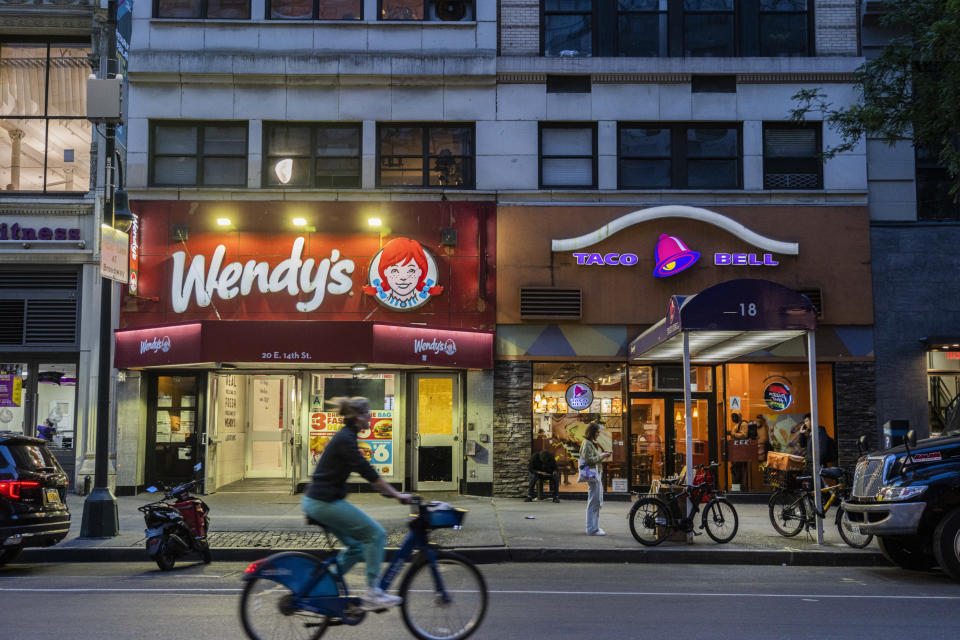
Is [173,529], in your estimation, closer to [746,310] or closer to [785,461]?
[746,310]

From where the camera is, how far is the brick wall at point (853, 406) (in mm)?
18562

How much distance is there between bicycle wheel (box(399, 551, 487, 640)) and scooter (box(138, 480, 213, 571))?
5.45 meters

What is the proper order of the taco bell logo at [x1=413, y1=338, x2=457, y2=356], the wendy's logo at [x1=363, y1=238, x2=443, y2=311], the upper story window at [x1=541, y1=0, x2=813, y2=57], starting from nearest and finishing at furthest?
the taco bell logo at [x1=413, y1=338, x2=457, y2=356] < the wendy's logo at [x1=363, y1=238, x2=443, y2=311] < the upper story window at [x1=541, y1=0, x2=813, y2=57]

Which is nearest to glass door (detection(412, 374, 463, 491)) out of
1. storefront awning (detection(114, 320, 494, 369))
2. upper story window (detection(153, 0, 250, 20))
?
storefront awning (detection(114, 320, 494, 369))

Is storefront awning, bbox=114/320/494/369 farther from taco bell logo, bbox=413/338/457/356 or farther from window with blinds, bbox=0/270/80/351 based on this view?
window with blinds, bbox=0/270/80/351

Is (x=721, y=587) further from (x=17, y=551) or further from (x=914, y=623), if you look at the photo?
(x=17, y=551)

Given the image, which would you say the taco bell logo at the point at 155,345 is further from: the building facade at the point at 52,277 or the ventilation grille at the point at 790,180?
the ventilation grille at the point at 790,180

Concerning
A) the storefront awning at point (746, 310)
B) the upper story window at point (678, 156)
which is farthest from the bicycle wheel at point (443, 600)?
the upper story window at point (678, 156)

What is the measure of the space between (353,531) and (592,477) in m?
7.48

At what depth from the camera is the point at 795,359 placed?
18.6 metres

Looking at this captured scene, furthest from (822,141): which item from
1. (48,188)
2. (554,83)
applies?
(48,188)

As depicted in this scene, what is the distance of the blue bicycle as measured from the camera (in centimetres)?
662

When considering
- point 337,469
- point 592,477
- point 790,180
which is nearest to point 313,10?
point 790,180

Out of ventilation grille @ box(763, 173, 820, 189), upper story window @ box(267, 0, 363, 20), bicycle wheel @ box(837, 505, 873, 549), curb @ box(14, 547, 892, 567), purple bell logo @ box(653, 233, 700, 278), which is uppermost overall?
upper story window @ box(267, 0, 363, 20)
